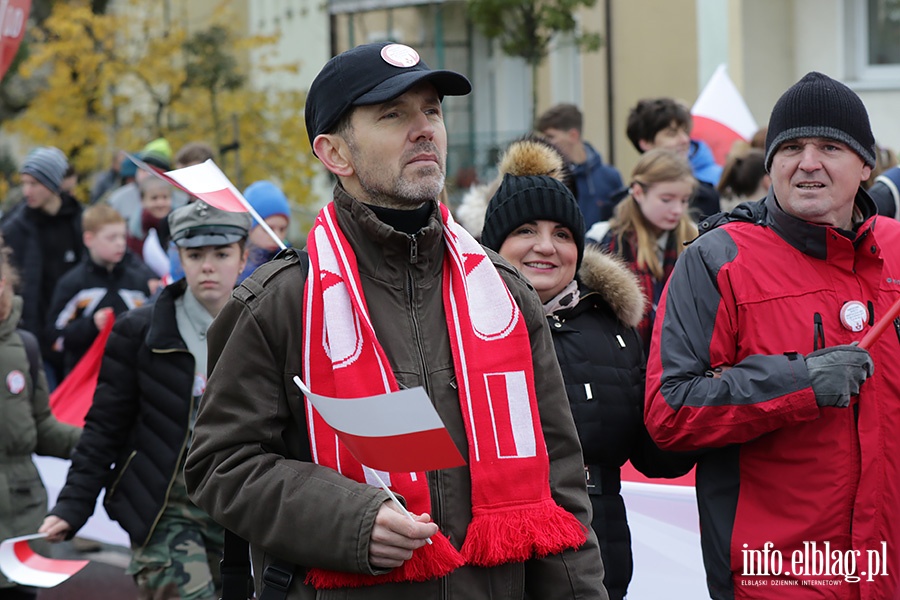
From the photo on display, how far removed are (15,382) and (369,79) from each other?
351cm

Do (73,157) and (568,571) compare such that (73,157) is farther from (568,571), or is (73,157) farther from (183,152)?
(568,571)

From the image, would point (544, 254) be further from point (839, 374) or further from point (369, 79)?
point (369, 79)

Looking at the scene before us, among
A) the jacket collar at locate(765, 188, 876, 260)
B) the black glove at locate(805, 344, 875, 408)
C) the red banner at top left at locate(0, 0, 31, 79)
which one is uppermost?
the red banner at top left at locate(0, 0, 31, 79)

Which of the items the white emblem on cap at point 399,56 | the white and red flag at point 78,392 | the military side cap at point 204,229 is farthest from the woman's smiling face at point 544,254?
the white and red flag at point 78,392

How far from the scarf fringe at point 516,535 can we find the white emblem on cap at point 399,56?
1076 mm

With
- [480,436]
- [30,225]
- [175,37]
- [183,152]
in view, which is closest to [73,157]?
[175,37]

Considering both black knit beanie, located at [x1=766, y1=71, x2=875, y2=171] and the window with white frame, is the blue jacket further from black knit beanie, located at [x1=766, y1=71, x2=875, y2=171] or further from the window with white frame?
the window with white frame

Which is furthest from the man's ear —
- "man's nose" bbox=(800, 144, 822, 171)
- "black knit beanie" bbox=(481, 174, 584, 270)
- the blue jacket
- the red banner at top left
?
the blue jacket

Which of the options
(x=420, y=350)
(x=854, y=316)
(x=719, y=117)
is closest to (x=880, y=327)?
(x=854, y=316)

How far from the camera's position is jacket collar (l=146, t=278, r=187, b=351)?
5617 millimetres

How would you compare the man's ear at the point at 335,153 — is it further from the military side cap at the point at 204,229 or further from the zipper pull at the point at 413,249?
the military side cap at the point at 204,229

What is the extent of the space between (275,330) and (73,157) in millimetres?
19322

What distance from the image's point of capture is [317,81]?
338 centimetres

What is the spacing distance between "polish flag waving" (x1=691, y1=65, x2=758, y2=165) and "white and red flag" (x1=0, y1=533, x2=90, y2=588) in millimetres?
6120
